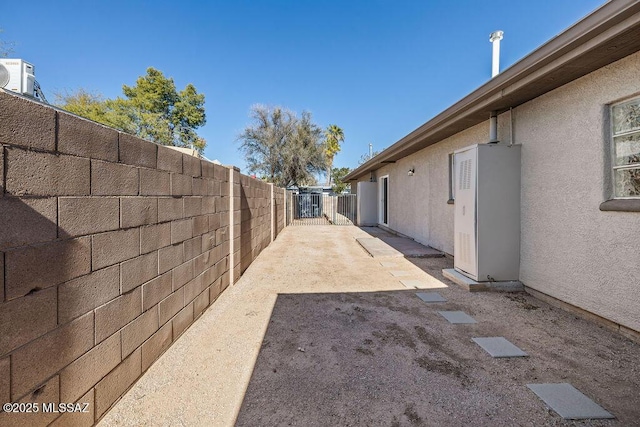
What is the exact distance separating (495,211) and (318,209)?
1545 cm

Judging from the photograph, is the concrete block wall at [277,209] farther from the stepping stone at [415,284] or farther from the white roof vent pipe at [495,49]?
the white roof vent pipe at [495,49]

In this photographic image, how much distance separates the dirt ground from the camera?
72.0 inches

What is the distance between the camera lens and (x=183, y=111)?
958 inches

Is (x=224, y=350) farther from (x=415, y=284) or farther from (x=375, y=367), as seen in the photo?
(x=415, y=284)

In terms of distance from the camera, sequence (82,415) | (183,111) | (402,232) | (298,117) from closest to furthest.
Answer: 1. (82,415)
2. (402,232)
3. (298,117)
4. (183,111)

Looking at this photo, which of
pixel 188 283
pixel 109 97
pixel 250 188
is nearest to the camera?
pixel 188 283

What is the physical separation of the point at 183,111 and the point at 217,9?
15750 mm

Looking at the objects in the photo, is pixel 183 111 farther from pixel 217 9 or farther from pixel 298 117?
pixel 217 9

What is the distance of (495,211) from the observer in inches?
168

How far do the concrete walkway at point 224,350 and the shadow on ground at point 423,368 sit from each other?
0.16 meters

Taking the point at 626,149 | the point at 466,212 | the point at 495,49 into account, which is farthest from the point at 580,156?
the point at 495,49

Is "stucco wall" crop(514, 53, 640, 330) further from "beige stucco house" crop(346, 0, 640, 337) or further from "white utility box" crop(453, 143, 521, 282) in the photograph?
"white utility box" crop(453, 143, 521, 282)

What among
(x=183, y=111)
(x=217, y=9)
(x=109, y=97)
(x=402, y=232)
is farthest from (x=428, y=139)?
(x=109, y=97)

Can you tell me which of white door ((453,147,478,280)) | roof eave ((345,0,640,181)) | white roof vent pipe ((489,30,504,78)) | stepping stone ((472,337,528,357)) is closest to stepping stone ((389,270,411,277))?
white door ((453,147,478,280))
